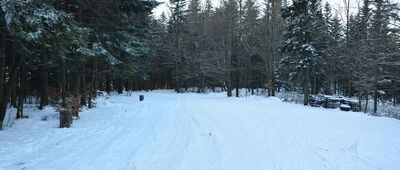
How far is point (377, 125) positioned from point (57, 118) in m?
11.0

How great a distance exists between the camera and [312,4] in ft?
52.6

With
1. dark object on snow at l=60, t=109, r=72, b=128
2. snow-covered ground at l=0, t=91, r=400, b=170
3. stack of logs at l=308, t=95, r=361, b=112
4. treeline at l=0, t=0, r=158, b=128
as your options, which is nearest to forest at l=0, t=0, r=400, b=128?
treeline at l=0, t=0, r=158, b=128

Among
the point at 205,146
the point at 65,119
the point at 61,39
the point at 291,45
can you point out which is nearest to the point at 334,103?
the point at 291,45

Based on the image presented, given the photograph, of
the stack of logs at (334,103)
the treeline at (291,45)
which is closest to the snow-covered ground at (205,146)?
the treeline at (291,45)

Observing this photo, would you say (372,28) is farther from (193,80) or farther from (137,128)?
(193,80)

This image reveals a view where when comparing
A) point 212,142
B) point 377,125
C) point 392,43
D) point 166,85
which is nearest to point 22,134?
point 212,142

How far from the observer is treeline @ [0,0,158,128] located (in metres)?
5.25

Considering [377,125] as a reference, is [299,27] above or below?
above

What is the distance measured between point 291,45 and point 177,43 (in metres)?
20.7

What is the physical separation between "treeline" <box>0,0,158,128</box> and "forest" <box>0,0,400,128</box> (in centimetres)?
3

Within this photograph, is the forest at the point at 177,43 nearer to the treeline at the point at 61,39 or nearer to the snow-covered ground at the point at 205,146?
the treeline at the point at 61,39

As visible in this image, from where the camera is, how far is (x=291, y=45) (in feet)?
53.7

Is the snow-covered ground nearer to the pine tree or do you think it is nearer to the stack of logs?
the stack of logs

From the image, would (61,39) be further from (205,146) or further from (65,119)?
(205,146)
